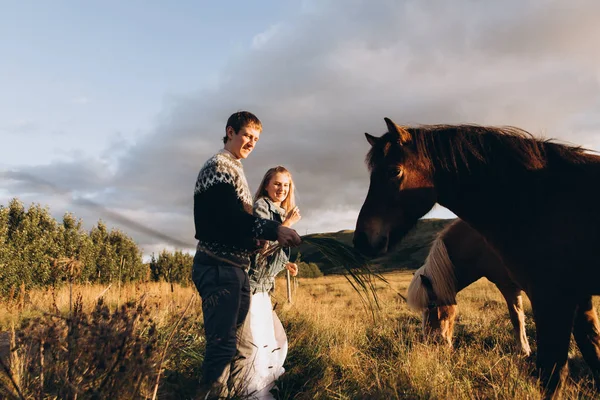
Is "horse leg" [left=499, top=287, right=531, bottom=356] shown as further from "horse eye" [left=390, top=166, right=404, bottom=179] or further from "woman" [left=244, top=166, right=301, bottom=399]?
"horse eye" [left=390, top=166, right=404, bottom=179]

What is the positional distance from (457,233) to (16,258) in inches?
820

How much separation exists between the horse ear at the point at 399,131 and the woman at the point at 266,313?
1.20m

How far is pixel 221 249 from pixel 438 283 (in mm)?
4297

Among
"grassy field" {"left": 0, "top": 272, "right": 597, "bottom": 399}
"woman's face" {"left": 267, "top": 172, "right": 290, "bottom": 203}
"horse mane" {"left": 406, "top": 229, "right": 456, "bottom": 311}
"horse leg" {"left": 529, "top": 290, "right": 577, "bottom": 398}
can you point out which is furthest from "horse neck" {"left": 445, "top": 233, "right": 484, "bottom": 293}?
"woman's face" {"left": 267, "top": 172, "right": 290, "bottom": 203}

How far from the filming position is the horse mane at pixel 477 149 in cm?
364

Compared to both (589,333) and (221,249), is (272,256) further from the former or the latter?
(589,333)

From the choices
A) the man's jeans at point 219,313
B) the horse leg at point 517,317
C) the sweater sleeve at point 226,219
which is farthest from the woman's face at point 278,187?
the horse leg at point 517,317

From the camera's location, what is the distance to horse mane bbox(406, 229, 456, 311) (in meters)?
6.27

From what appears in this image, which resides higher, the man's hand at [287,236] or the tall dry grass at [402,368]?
the man's hand at [287,236]

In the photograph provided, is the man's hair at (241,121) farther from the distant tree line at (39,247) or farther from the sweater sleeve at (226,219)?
the distant tree line at (39,247)

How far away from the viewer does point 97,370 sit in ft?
8.66

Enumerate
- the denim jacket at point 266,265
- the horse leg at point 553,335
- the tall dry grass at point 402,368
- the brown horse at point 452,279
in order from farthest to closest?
the brown horse at point 452,279, the denim jacket at point 266,265, the tall dry grass at point 402,368, the horse leg at point 553,335

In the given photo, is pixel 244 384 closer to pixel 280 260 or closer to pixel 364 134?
pixel 280 260

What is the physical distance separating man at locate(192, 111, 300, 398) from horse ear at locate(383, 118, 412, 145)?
4.35ft
